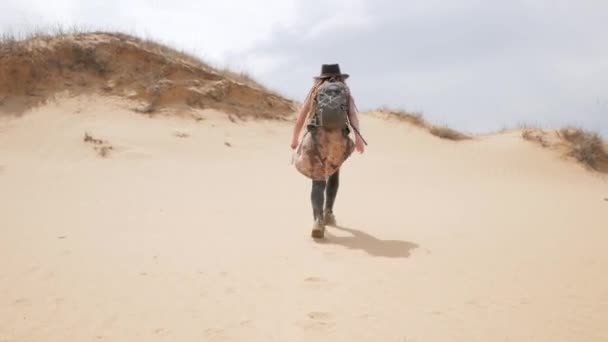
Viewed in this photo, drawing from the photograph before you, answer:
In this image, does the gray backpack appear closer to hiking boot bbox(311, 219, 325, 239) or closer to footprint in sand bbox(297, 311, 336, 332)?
hiking boot bbox(311, 219, 325, 239)

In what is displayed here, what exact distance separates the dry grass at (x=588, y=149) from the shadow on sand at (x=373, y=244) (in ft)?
24.3

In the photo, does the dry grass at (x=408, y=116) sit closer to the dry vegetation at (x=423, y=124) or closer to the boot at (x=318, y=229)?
the dry vegetation at (x=423, y=124)

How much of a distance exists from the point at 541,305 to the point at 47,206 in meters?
4.59

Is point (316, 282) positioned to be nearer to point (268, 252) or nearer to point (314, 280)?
point (314, 280)

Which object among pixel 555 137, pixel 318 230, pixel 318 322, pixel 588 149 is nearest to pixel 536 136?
pixel 555 137

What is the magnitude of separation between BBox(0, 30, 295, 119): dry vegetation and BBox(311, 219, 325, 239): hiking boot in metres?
6.48

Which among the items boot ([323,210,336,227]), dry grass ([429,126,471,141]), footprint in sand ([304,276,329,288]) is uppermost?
dry grass ([429,126,471,141])

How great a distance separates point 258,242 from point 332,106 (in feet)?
4.34

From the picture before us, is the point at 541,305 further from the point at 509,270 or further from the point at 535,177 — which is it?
the point at 535,177

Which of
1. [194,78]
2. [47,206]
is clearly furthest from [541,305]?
[194,78]

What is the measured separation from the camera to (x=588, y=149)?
9.80 metres

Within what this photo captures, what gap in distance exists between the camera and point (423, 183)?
771 centimetres

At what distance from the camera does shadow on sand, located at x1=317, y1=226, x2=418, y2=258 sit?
12.5 ft

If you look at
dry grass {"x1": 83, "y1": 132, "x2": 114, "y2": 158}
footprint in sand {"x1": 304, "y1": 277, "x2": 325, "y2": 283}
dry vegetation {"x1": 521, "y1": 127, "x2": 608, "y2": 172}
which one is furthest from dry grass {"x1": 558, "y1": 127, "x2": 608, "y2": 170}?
dry grass {"x1": 83, "y1": 132, "x2": 114, "y2": 158}
